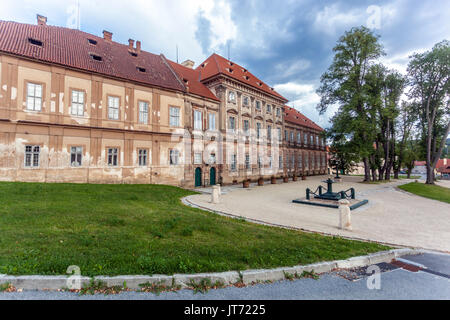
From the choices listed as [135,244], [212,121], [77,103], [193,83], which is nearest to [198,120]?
[212,121]

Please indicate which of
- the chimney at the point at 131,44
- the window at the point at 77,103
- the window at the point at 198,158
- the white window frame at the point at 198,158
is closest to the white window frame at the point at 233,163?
the white window frame at the point at 198,158

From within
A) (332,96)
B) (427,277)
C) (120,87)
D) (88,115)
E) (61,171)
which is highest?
(332,96)

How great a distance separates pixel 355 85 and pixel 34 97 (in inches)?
1391

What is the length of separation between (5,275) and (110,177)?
50.1 ft

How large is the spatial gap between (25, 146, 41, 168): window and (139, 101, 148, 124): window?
7839 millimetres

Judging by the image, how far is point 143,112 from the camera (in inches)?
770

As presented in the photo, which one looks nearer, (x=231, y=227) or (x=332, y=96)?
(x=231, y=227)

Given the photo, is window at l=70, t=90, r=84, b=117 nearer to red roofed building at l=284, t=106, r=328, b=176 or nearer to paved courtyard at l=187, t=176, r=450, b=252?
paved courtyard at l=187, t=176, r=450, b=252

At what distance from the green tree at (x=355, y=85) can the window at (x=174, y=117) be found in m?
21.5

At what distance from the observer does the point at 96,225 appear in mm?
6430

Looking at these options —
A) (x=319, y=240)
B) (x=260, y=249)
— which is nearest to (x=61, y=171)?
(x=260, y=249)

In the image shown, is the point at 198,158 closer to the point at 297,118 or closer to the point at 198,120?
the point at 198,120

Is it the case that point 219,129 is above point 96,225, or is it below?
above

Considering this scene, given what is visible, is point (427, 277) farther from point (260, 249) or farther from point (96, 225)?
point (96, 225)
